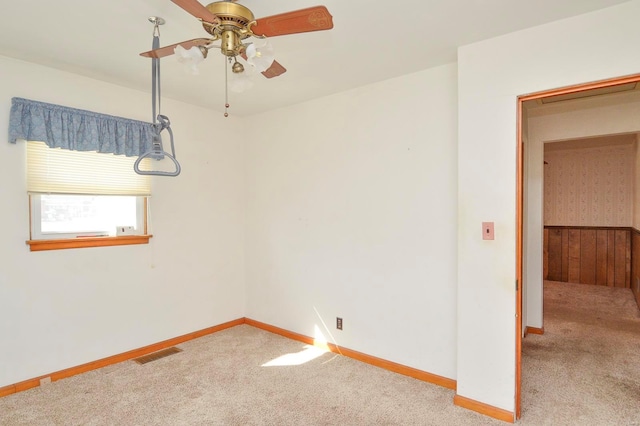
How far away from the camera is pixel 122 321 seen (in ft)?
10.6

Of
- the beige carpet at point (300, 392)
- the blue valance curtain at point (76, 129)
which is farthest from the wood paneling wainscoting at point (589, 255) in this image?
the blue valance curtain at point (76, 129)

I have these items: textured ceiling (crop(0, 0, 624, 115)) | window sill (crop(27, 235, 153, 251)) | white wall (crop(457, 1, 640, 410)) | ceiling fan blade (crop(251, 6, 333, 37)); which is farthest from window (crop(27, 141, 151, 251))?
white wall (crop(457, 1, 640, 410))

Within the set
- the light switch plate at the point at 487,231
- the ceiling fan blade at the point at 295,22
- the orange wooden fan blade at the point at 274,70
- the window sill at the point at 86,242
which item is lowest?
the window sill at the point at 86,242

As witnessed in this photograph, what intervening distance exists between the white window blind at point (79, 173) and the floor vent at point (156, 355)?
153cm

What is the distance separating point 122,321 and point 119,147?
5.21 feet

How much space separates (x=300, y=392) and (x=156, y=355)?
156 cm

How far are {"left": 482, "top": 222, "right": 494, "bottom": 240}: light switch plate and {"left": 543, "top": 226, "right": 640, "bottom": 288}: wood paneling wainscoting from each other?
5423mm

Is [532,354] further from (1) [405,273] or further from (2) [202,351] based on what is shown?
(2) [202,351]

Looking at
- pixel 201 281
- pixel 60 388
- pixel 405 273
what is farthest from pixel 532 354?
pixel 60 388

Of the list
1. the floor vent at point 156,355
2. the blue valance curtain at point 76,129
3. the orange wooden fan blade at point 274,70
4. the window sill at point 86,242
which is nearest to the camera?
the orange wooden fan blade at point 274,70

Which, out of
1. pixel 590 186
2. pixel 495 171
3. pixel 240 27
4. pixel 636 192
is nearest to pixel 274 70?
pixel 240 27

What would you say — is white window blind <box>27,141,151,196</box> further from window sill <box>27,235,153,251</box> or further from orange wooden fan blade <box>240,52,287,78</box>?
orange wooden fan blade <box>240,52,287,78</box>

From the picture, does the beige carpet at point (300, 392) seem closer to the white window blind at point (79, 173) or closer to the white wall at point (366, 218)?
the white wall at point (366, 218)

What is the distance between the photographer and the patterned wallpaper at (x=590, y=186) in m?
6.07
